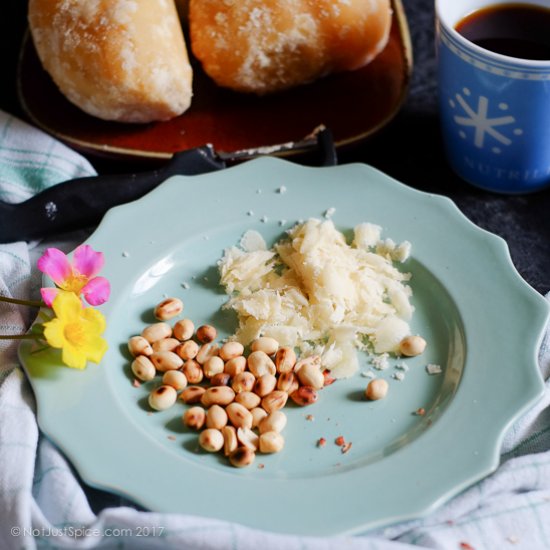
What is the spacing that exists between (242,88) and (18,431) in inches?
24.1

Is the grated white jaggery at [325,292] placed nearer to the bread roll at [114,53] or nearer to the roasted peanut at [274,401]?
the roasted peanut at [274,401]

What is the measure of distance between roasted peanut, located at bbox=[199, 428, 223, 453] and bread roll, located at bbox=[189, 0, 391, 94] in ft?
1.84

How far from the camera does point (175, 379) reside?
93 cm

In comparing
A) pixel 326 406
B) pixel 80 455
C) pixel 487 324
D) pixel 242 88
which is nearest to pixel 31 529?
pixel 80 455

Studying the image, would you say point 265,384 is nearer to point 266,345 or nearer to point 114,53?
point 266,345

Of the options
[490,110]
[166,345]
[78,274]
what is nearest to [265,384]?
[166,345]

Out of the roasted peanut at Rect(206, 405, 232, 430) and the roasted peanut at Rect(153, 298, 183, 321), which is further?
the roasted peanut at Rect(153, 298, 183, 321)

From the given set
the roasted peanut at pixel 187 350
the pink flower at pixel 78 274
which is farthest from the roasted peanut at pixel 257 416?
the pink flower at pixel 78 274

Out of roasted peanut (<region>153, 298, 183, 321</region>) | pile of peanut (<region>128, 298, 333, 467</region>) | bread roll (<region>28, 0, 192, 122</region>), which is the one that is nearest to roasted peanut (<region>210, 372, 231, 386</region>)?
pile of peanut (<region>128, 298, 333, 467</region>)

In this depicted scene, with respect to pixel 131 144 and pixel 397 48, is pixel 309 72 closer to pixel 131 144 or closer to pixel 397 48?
pixel 397 48

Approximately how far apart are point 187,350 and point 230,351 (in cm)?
5

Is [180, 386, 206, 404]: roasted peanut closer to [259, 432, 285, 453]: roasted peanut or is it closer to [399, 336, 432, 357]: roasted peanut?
[259, 432, 285, 453]: roasted peanut

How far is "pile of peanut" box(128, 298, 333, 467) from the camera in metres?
0.88

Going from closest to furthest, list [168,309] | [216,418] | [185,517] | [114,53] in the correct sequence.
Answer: [185,517]
[216,418]
[168,309]
[114,53]
